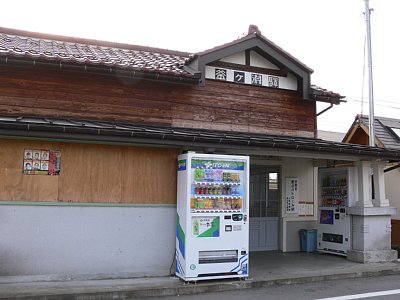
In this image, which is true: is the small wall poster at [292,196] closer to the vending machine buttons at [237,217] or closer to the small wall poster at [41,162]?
the vending machine buttons at [237,217]

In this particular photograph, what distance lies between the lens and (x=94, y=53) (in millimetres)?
10555

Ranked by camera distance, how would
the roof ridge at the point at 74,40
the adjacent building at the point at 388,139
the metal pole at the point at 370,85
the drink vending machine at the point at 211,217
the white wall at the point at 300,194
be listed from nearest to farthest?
the drink vending machine at the point at 211,217 → the roof ridge at the point at 74,40 → the white wall at the point at 300,194 → the metal pole at the point at 370,85 → the adjacent building at the point at 388,139

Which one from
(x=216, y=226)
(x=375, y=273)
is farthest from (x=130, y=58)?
(x=375, y=273)

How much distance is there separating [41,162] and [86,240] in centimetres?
168

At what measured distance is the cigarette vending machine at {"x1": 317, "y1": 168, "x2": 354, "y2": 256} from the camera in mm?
11031

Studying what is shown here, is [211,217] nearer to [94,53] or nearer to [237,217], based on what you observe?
[237,217]

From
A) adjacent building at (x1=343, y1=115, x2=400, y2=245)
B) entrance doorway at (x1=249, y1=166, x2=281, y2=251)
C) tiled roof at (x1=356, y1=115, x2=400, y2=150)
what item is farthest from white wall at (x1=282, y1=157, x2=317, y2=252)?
tiled roof at (x1=356, y1=115, x2=400, y2=150)

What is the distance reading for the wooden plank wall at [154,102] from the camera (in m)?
8.73

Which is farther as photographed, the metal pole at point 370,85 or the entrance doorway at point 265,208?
the metal pole at point 370,85

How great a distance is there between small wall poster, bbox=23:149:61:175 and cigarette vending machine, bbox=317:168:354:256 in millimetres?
7272

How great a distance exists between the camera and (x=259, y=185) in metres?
12.4

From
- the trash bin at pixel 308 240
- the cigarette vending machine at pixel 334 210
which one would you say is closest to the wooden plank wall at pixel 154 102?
the cigarette vending machine at pixel 334 210

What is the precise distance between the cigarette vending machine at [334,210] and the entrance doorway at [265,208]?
49.0 inches

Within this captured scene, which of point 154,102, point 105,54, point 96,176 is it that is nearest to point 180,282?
point 96,176
